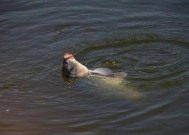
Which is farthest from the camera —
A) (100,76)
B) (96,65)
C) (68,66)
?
(96,65)

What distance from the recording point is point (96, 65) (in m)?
8.29

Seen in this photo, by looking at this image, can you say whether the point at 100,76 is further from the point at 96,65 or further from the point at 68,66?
the point at 96,65

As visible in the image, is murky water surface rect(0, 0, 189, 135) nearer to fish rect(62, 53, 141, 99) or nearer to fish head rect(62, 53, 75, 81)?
fish rect(62, 53, 141, 99)

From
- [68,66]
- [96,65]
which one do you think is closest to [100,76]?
[68,66]

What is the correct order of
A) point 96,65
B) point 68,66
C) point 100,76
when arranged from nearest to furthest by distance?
point 68,66 → point 100,76 → point 96,65

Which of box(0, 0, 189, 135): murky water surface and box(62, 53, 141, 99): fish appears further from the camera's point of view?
box(62, 53, 141, 99): fish

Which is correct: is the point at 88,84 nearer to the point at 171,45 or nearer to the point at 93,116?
the point at 93,116

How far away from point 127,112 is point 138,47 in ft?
8.23

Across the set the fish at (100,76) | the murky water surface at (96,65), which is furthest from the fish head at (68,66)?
the murky water surface at (96,65)

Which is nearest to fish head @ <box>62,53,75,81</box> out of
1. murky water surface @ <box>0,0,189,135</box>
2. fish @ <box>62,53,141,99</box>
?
fish @ <box>62,53,141,99</box>

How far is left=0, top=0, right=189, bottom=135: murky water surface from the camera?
6.50 meters

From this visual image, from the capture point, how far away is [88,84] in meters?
7.55

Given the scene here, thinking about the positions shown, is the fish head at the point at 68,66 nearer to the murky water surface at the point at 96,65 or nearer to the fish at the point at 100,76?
the fish at the point at 100,76

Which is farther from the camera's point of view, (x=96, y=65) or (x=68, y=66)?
(x=96, y=65)
